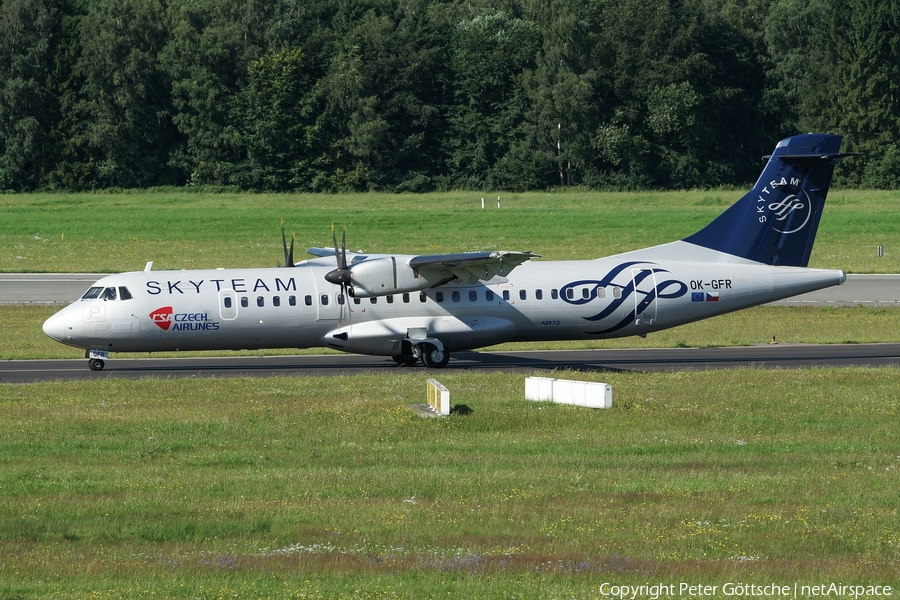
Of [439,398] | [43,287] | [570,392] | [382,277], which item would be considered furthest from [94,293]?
[43,287]

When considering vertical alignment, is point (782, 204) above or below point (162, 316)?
above

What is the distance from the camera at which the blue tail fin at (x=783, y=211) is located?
3027cm

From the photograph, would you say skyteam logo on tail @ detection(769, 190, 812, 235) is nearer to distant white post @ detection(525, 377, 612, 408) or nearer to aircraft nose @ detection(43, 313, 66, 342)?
distant white post @ detection(525, 377, 612, 408)

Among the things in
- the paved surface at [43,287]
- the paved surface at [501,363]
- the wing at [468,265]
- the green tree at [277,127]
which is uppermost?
the green tree at [277,127]

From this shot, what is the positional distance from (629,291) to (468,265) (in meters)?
4.71

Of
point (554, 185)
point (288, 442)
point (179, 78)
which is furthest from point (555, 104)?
point (288, 442)

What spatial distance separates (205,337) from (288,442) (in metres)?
11.1

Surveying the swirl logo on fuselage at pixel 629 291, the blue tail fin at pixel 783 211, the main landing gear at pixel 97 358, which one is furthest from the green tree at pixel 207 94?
the blue tail fin at pixel 783 211

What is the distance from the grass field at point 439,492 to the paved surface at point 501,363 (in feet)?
16.9

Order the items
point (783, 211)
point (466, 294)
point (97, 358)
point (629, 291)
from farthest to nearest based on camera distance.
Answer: point (783, 211)
point (629, 291)
point (466, 294)
point (97, 358)

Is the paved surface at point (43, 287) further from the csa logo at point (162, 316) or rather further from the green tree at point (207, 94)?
the green tree at point (207, 94)

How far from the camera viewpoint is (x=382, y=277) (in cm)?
2739

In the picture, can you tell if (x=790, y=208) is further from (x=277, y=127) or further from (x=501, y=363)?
(x=277, y=127)

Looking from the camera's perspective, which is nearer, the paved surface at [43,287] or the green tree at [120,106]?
the paved surface at [43,287]
